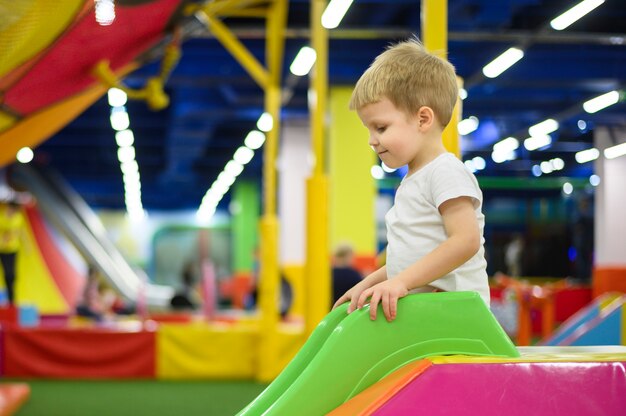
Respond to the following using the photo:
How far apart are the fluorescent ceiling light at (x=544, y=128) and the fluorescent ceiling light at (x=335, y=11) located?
399 centimetres

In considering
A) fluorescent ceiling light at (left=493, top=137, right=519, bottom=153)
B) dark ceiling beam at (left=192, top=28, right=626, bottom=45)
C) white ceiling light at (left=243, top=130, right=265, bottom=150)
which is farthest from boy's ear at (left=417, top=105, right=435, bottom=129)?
white ceiling light at (left=243, top=130, right=265, bottom=150)

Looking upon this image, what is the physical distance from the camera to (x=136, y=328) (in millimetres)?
9125

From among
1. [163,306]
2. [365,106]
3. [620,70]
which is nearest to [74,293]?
[163,306]

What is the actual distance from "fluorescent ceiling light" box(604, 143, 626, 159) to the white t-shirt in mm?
1309

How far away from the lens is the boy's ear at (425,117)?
2.12 m

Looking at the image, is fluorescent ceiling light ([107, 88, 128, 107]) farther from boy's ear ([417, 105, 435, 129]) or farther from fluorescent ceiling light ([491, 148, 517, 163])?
boy's ear ([417, 105, 435, 129])

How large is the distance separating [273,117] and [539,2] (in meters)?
Result: 3.33

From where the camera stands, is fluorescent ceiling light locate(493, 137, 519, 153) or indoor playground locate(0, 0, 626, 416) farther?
fluorescent ceiling light locate(493, 137, 519, 153)

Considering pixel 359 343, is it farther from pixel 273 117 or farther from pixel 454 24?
pixel 454 24

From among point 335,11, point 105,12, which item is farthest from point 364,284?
point 335,11

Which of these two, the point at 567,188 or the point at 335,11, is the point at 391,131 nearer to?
the point at 567,188

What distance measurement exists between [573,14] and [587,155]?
4.66m

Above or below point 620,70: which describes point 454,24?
above

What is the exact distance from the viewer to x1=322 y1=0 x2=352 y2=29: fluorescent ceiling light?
9578 mm
